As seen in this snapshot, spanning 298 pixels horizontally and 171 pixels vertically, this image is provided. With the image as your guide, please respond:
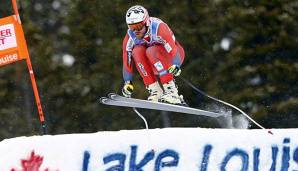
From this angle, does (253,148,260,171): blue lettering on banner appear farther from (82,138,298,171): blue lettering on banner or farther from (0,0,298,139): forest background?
(0,0,298,139): forest background

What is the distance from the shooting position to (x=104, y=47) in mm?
18219

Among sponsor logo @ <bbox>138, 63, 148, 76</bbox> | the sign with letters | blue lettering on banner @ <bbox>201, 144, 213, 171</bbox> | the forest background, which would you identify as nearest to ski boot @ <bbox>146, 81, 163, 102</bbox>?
sponsor logo @ <bbox>138, 63, 148, 76</bbox>

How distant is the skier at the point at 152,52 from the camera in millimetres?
8570

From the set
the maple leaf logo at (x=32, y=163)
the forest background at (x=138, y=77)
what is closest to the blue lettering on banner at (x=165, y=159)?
the maple leaf logo at (x=32, y=163)

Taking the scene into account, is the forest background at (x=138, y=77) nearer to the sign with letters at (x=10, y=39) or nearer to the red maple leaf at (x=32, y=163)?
the sign with letters at (x=10, y=39)

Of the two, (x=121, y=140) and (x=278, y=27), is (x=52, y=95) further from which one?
(x=121, y=140)

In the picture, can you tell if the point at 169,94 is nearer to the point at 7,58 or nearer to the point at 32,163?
the point at 7,58

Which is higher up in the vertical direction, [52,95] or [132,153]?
[52,95]

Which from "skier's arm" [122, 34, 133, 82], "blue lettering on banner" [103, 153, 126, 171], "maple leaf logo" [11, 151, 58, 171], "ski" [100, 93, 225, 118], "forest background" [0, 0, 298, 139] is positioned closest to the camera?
"maple leaf logo" [11, 151, 58, 171]

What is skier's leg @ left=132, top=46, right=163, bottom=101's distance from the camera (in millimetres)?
8703

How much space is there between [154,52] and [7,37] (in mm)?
1593

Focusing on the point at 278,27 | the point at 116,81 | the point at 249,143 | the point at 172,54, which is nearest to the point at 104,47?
the point at 116,81

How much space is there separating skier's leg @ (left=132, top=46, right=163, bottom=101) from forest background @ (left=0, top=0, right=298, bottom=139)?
26.6ft

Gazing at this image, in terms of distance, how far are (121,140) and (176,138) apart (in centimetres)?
50
